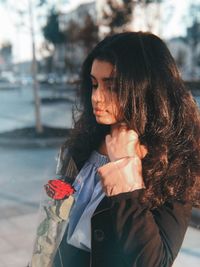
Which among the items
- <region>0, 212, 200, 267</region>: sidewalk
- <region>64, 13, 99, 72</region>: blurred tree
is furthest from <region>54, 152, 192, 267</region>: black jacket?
<region>64, 13, 99, 72</region>: blurred tree

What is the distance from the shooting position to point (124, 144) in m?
1.14

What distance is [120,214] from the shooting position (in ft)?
3.53

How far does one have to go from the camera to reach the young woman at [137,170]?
109cm

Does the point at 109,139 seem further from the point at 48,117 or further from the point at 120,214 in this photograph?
the point at 48,117

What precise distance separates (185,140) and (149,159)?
0.11 meters

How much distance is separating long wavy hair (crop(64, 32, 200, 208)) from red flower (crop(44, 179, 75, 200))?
192 millimetres

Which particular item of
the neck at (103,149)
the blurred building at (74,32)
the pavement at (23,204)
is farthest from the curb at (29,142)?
the blurred building at (74,32)

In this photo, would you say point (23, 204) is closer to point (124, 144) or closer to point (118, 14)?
point (124, 144)

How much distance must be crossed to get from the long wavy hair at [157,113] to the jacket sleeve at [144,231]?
0.12 ft

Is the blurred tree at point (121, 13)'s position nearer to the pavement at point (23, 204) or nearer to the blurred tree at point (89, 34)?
the blurred tree at point (89, 34)

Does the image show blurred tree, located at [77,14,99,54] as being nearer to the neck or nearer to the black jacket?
the neck

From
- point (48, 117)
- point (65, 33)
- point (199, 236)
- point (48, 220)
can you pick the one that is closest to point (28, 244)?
point (199, 236)

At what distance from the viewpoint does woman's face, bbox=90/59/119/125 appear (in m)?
1.17

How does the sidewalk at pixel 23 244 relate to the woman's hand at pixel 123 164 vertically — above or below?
below
